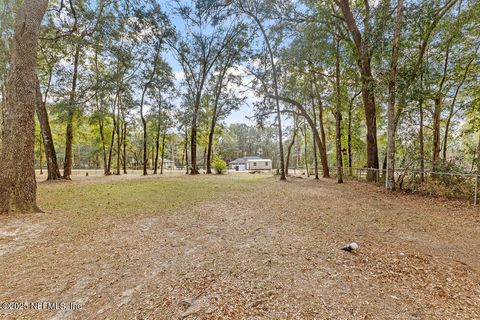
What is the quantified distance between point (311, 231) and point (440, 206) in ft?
15.9

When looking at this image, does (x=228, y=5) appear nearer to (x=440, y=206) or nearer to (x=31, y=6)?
(x=31, y=6)

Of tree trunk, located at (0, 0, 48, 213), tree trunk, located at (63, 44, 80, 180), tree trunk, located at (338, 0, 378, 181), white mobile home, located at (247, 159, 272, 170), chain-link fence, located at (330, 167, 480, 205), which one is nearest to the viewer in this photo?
tree trunk, located at (0, 0, 48, 213)

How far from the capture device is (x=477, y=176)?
5.89 meters

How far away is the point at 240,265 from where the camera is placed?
109 inches

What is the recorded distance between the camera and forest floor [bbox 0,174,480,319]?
2027 millimetres

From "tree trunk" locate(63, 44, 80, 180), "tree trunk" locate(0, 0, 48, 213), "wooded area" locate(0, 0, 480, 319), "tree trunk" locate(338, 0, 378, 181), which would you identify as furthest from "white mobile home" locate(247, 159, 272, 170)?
"tree trunk" locate(0, 0, 48, 213)

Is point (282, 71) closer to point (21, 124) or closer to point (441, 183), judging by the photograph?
point (441, 183)

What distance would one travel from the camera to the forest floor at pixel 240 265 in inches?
79.8

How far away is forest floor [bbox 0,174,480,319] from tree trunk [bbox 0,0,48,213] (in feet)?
2.12

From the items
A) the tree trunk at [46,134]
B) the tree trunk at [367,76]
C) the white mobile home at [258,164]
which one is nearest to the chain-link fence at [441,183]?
the tree trunk at [367,76]

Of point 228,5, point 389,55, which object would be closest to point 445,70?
point 389,55

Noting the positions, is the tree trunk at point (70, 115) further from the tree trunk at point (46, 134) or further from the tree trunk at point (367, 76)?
the tree trunk at point (367, 76)

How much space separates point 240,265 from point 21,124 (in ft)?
19.8

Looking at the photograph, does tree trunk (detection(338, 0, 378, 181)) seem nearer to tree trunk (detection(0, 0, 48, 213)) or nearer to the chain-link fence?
the chain-link fence
